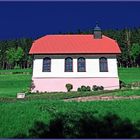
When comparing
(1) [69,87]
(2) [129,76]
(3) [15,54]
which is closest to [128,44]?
(3) [15,54]

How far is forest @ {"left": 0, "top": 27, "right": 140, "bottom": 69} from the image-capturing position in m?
96.9

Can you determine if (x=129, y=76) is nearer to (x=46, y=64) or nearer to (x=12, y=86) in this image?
(x=12, y=86)

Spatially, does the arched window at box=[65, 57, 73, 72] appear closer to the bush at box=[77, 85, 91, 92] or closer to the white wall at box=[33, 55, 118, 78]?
the white wall at box=[33, 55, 118, 78]

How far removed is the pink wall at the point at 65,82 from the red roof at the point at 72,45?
2.81 metres

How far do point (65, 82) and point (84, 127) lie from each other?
25687mm

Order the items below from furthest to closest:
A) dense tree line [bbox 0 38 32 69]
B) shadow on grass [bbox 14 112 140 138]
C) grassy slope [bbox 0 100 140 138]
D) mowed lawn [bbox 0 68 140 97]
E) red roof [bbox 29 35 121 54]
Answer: dense tree line [bbox 0 38 32 69] < red roof [bbox 29 35 121 54] < mowed lawn [bbox 0 68 140 97] < grassy slope [bbox 0 100 140 138] < shadow on grass [bbox 14 112 140 138]

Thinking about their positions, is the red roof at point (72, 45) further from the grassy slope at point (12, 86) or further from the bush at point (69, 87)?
the grassy slope at point (12, 86)

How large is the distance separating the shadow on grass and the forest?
220 ft

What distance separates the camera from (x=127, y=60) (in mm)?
98875

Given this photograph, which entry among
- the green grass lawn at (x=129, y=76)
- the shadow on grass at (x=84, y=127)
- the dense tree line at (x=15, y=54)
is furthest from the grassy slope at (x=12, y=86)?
the dense tree line at (x=15, y=54)

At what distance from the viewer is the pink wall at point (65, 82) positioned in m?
39.1

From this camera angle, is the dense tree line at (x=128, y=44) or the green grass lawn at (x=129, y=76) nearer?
the green grass lawn at (x=129, y=76)

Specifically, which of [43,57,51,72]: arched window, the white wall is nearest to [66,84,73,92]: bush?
the white wall

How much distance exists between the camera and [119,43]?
9706 centimetres
